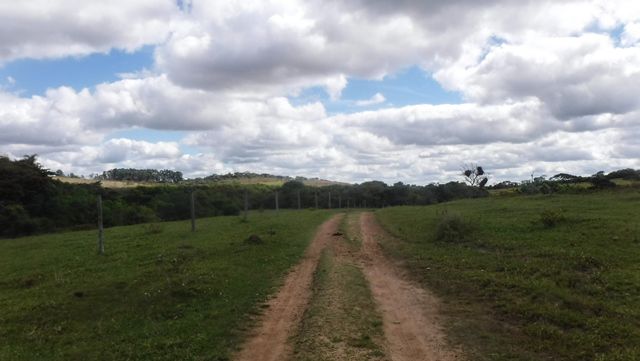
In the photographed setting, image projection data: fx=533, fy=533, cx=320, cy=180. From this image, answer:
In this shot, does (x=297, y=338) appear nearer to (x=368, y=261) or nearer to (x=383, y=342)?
(x=383, y=342)

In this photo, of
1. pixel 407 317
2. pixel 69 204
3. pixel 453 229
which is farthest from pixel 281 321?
pixel 69 204

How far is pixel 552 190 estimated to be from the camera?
63750mm

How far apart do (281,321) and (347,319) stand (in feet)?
4.87

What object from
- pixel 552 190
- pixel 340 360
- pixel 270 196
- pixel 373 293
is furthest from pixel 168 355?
pixel 270 196

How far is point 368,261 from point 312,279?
4.70 metres

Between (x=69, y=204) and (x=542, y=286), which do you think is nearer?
(x=542, y=286)

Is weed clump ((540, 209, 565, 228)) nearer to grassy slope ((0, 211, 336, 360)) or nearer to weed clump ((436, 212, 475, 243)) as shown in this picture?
weed clump ((436, 212, 475, 243))

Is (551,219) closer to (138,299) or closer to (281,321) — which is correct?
(281,321)

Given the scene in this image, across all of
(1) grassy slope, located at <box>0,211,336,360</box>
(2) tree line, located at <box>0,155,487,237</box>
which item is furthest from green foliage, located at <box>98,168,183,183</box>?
(1) grassy slope, located at <box>0,211,336,360</box>

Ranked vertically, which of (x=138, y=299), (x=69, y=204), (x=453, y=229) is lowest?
(x=138, y=299)

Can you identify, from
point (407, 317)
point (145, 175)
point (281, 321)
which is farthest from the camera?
point (145, 175)

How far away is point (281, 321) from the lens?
11969mm

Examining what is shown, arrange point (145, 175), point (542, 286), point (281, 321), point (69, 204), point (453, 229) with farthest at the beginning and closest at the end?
point (145, 175), point (69, 204), point (453, 229), point (542, 286), point (281, 321)

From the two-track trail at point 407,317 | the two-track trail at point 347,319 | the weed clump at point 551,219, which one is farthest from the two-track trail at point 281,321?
the weed clump at point 551,219
